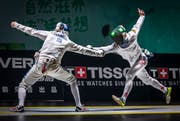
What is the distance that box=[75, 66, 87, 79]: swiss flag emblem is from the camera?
899 centimetres

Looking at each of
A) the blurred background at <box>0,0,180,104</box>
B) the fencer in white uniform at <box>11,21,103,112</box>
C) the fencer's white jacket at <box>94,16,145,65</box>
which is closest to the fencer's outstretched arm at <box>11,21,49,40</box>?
the fencer in white uniform at <box>11,21,103,112</box>

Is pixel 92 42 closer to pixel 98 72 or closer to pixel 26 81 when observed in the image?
pixel 98 72

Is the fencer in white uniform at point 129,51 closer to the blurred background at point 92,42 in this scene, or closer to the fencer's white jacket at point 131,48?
the fencer's white jacket at point 131,48

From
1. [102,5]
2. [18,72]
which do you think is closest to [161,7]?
[102,5]

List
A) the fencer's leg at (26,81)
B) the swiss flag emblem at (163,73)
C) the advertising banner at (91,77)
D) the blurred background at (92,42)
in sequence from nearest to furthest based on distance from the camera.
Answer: the fencer's leg at (26,81) < the advertising banner at (91,77) < the blurred background at (92,42) < the swiss flag emblem at (163,73)

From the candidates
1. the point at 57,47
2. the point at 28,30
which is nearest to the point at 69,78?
the point at 57,47

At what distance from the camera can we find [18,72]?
8.62 m

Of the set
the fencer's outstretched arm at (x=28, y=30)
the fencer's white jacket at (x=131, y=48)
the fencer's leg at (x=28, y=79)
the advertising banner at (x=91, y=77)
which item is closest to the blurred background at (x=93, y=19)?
the advertising banner at (x=91, y=77)

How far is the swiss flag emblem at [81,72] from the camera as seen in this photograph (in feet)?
29.5

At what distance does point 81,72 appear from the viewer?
9.02 meters

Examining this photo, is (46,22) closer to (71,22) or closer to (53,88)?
(71,22)

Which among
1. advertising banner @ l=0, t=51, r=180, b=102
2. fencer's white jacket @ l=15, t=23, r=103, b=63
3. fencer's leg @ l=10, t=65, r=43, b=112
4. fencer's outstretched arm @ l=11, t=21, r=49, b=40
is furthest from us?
advertising banner @ l=0, t=51, r=180, b=102

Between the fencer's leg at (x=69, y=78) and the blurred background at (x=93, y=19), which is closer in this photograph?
the fencer's leg at (x=69, y=78)

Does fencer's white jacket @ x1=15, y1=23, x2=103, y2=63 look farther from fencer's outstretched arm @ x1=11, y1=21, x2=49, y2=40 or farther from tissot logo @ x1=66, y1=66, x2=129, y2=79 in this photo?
tissot logo @ x1=66, y1=66, x2=129, y2=79
